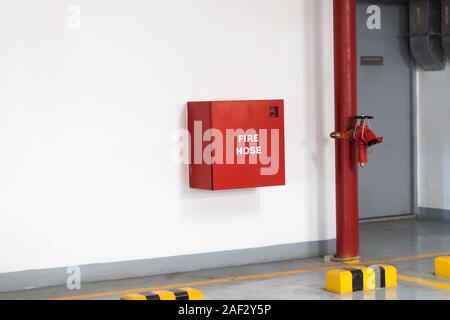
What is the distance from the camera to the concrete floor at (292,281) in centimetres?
732

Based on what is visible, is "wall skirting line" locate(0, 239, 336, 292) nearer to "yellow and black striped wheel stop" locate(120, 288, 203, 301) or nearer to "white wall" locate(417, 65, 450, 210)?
"yellow and black striped wheel stop" locate(120, 288, 203, 301)

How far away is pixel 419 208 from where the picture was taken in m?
12.0

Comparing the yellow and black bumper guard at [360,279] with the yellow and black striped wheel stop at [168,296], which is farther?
the yellow and black bumper guard at [360,279]

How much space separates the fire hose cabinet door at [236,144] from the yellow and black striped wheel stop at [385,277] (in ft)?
5.04

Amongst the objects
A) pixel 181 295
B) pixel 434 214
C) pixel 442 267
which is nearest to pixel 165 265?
pixel 181 295

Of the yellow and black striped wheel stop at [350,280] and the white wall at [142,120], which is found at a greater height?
the white wall at [142,120]

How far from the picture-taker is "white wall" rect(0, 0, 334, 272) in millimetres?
7625

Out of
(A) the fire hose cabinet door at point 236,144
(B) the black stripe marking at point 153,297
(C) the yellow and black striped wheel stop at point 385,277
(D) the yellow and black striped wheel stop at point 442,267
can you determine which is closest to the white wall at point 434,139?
(D) the yellow and black striped wheel stop at point 442,267

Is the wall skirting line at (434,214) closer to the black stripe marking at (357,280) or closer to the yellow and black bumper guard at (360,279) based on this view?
the yellow and black bumper guard at (360,279)

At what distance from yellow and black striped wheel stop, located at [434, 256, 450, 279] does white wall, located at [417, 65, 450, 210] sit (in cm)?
374

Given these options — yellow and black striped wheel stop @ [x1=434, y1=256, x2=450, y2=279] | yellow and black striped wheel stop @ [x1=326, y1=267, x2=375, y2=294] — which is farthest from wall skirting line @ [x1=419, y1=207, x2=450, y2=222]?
yellow and black striped wheel stop @ [x1=326, y1=267, x2=375, y2=294]

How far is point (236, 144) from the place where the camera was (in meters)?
8.20
